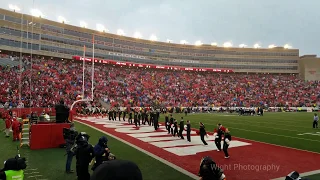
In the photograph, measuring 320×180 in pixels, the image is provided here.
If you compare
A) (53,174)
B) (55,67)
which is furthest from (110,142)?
(55,67)

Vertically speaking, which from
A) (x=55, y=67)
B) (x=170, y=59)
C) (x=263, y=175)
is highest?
(x=170, y=59)

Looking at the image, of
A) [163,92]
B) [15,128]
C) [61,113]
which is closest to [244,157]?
[61,113]

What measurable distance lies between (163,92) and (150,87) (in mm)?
3331

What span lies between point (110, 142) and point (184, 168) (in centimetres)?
630

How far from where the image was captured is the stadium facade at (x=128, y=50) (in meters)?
47.2

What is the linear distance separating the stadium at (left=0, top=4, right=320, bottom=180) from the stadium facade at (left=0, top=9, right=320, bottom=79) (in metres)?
0.23

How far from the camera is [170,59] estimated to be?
68.9 m

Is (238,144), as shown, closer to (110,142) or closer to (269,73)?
(110,142)

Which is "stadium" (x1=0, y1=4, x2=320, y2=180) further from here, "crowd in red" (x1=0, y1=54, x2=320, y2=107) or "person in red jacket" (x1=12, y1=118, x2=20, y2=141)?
"person in red jacket" (x1=12, y1=118, x2=20, y2=141)

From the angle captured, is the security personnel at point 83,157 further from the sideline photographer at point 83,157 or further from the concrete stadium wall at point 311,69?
the concrete stadium wall at point 311,69

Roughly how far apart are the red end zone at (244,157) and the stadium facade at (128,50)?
1171 inches

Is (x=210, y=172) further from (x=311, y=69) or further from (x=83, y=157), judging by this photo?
(x=311, y=69)

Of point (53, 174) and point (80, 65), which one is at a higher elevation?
point (80, 65)

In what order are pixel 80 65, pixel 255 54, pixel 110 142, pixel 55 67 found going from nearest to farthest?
pixel 110 142 → pixel 55 67 → pixel 80 65 → pixel 255 54
